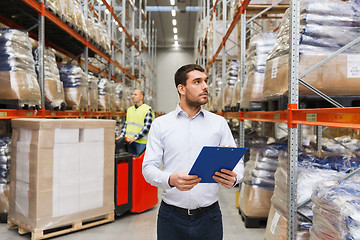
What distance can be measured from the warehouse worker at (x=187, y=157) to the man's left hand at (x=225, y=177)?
0.14 m

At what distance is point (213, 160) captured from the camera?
160 centimetres

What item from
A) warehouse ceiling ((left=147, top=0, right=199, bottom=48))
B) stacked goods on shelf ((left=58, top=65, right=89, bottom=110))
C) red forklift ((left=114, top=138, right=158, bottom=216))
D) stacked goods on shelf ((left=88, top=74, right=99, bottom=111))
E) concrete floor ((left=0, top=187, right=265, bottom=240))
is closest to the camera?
concrete floor ((left=0, top=187, right=265, bottom=240))

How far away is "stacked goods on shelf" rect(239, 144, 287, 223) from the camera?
3949 mm

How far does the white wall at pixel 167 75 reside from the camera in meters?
26.9

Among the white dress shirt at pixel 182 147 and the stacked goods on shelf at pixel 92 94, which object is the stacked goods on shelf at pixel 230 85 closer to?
the stacked goods on shelf at pixel 92 94

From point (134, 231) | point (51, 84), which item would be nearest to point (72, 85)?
point (51, 84)

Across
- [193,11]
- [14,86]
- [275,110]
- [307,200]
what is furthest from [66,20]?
[193,11]

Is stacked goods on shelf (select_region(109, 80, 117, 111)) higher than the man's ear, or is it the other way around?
stacked goods on shelf (select_region(109, 80, 117, 111))

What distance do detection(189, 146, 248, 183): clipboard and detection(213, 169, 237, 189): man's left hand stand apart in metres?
0.02

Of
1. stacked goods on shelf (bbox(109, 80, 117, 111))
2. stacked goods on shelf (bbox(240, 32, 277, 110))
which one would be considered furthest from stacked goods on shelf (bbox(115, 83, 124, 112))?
stacked goods on shelf (bbox(240, 32, 277, 110))

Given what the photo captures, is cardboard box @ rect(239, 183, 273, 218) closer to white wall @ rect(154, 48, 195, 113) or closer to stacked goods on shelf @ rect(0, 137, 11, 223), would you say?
stacked goods on shelf @ rect(0, 137, 11, 223)

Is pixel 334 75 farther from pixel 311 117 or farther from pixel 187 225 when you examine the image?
pixel 187 225

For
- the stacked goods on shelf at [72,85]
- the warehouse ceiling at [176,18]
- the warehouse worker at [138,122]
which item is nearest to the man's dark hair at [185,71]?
the warehouse worker at [138,122]

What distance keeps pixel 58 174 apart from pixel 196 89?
2.46 meters
